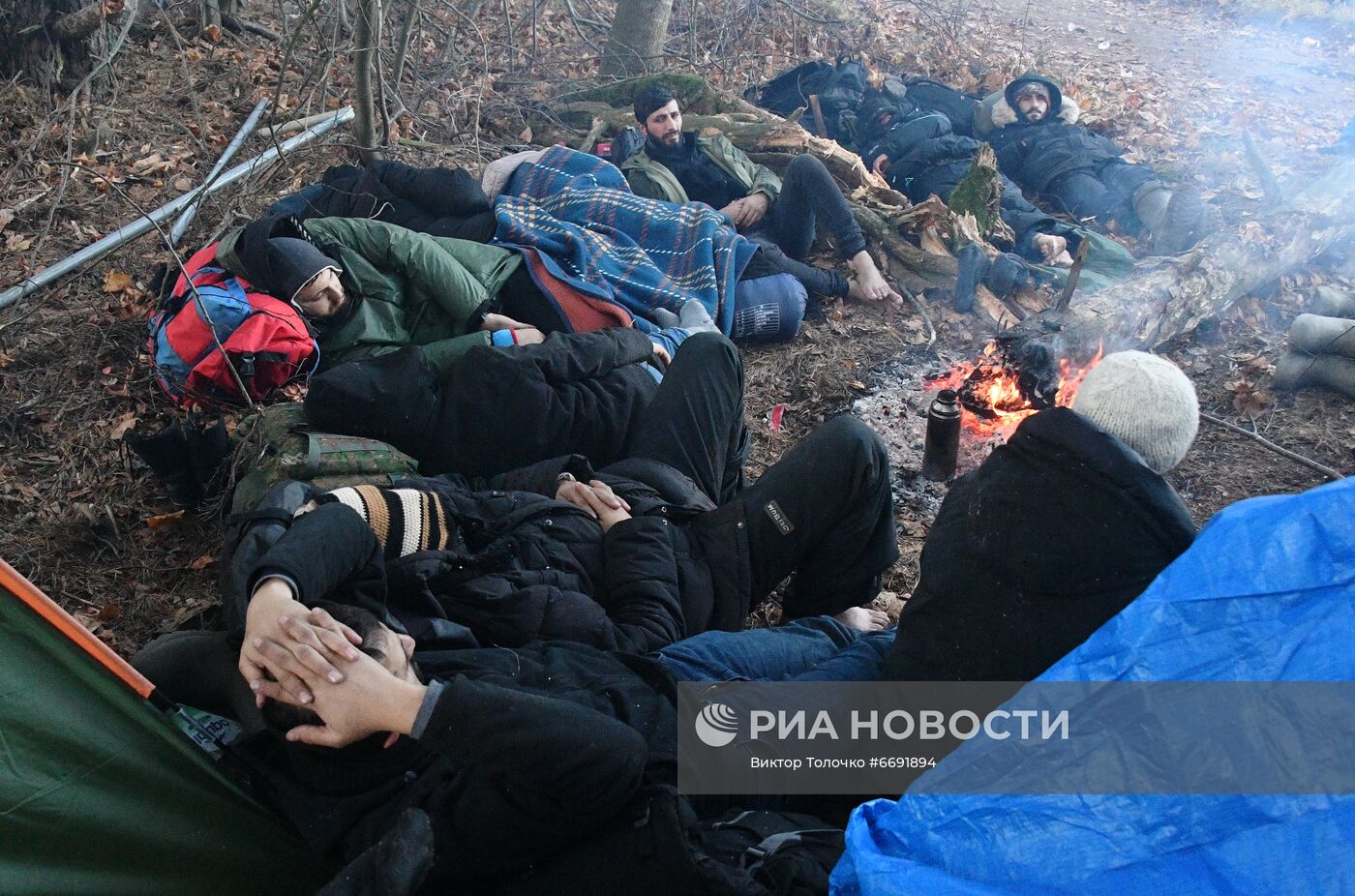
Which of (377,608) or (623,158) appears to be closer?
(377,608)

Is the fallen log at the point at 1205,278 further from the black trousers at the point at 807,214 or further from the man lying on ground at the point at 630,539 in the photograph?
the man lying on ground at the point at 630,539

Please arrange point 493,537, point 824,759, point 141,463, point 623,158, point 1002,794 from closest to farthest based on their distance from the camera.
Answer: point 1002,794 → point 824,759 → point 493,537 → point 141,463 → point 623,158

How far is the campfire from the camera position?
4.07 meters

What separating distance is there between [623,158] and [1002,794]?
500cm

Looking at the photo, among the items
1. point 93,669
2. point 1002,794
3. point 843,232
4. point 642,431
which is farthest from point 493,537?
point 843,232

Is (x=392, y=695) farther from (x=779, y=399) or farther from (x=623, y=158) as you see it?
(x=623, y=158)

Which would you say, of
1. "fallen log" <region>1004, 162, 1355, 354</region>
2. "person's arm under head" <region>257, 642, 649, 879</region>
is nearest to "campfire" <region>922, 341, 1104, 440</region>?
"fallen log" <region>1004, 162, 1355, 354</region>

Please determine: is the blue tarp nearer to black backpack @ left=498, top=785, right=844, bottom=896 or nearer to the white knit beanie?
black backpack @ left=498, top=785, right=844, bottom=896

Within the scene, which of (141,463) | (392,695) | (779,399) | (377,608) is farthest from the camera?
(779,399)

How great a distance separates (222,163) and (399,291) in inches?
75.0

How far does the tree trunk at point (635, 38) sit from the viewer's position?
7.21 metres

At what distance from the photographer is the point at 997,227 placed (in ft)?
18.1

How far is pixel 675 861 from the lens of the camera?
1.67 meters

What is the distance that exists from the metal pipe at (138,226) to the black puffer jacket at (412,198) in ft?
1.75
